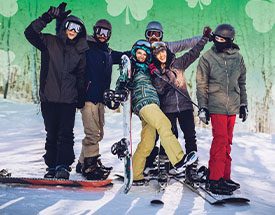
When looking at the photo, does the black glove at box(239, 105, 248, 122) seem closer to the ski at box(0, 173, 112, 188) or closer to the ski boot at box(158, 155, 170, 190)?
the ski boot at box(158, 155, 170, 190)

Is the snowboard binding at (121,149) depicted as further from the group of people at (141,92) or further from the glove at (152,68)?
the glove at (152,68)

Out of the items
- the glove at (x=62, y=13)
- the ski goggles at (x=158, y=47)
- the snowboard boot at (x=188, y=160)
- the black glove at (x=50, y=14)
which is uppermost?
the glove at (x=62, y=13)

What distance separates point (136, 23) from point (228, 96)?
6786 mm

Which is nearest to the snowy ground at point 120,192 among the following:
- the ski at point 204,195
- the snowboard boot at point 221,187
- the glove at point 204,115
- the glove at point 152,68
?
the ski at point 204,195

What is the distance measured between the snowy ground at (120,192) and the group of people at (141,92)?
0.29 meters

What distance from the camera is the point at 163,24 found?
9.05 meters

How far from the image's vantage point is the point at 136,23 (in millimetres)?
9539

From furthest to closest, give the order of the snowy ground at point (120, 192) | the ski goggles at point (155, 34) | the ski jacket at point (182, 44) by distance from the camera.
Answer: the ski jacket at point (182, 44) < the ski goggles at point (155, 34) < the snowy ground at point (120, 192)

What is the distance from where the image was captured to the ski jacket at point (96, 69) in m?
3.60

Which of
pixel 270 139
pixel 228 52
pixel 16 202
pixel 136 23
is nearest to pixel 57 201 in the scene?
pixel 16 202

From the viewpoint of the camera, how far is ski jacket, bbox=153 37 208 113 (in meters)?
3.51

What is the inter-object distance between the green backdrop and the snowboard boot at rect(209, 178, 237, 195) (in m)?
5.73

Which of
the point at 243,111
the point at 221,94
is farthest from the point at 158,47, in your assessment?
the point at 243,111

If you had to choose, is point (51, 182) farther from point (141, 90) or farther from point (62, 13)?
point (62, 13)
